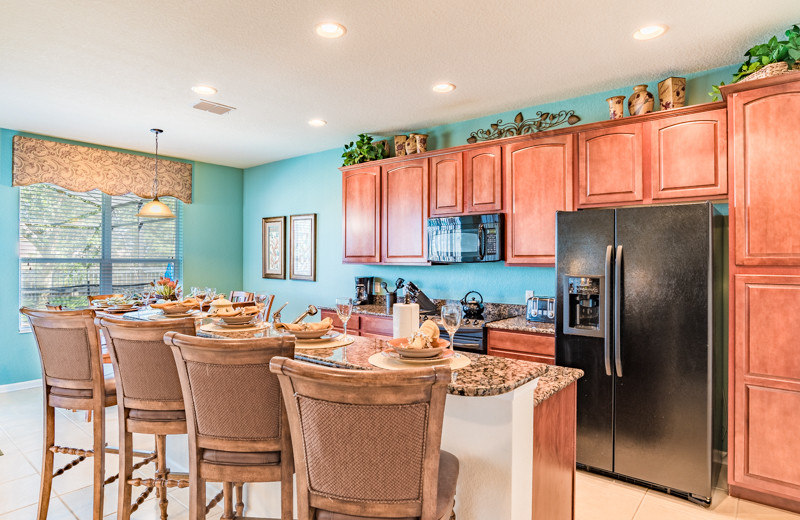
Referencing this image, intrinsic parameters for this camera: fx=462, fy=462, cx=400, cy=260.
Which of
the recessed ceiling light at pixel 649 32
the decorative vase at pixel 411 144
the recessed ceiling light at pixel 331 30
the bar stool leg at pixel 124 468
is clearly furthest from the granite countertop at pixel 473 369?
the decorative vase at pixel 411 144

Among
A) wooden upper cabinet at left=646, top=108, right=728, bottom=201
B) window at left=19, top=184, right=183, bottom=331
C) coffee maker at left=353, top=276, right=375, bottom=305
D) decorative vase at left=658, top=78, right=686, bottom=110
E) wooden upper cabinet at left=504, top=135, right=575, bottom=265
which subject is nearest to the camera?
wooden upper cabinet at left=646, top=108, right=728, bottom=201

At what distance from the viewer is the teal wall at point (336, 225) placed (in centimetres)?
363

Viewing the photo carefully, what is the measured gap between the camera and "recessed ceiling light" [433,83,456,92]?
338 cm

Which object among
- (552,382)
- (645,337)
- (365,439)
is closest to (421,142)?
(645,337)

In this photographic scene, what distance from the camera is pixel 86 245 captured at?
511cm

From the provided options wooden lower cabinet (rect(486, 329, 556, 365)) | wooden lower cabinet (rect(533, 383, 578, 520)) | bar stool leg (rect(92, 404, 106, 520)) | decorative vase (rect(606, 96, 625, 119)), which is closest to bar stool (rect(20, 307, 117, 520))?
bar stool leg (rect(92, 404, 106, 520))

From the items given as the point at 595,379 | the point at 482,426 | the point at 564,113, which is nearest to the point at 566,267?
the point at 595,379

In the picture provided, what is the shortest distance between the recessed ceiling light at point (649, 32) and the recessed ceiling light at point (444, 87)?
4.04 feet

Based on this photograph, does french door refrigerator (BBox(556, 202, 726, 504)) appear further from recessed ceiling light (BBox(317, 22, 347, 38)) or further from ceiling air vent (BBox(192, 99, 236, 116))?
ceiling air vent (BBox(192, 99, 236, 116))

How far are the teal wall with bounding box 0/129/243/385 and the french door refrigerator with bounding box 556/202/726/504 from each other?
4705 mm

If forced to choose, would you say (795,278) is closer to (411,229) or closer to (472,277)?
(472,277)

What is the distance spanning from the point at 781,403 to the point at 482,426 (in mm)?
2046

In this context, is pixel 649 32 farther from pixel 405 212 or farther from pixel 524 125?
pixel 405 212

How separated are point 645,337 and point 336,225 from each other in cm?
352
